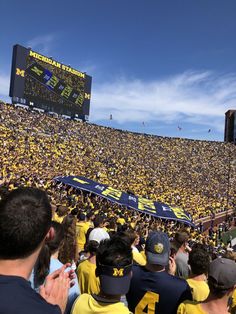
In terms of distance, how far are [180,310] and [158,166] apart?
46.7 meters

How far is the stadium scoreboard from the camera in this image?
39769mm

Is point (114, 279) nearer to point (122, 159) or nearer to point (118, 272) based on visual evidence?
point (118, 272)

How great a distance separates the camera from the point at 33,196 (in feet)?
6.62

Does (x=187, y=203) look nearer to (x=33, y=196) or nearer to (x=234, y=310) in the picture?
(x=234, y=310)

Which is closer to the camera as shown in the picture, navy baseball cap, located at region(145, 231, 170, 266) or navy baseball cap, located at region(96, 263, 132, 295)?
navy baseball cap, located at region(96, 263, 132, 295)

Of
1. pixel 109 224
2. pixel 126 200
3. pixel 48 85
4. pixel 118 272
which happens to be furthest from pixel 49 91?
pixel 118 272

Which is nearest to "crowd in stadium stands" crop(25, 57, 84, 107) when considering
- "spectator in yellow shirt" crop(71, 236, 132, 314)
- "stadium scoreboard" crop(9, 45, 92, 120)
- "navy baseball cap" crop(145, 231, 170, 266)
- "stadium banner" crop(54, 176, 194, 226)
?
"stadium scoreboard" crop(9, 45, 92, 120)

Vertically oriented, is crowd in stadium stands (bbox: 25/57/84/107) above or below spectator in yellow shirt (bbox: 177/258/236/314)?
above

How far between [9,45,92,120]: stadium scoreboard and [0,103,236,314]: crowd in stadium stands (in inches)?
76.1

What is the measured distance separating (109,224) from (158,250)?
6.48 m

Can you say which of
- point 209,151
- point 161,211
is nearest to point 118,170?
point 161,211

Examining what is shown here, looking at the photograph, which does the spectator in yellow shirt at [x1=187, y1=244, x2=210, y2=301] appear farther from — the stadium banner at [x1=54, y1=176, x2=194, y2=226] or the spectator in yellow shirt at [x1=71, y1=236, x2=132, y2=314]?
the stadium banner at [x1=54, y1=176, x2=194, y2=226]

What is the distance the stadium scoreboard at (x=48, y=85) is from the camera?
39.8m

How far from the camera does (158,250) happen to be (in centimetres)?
336
